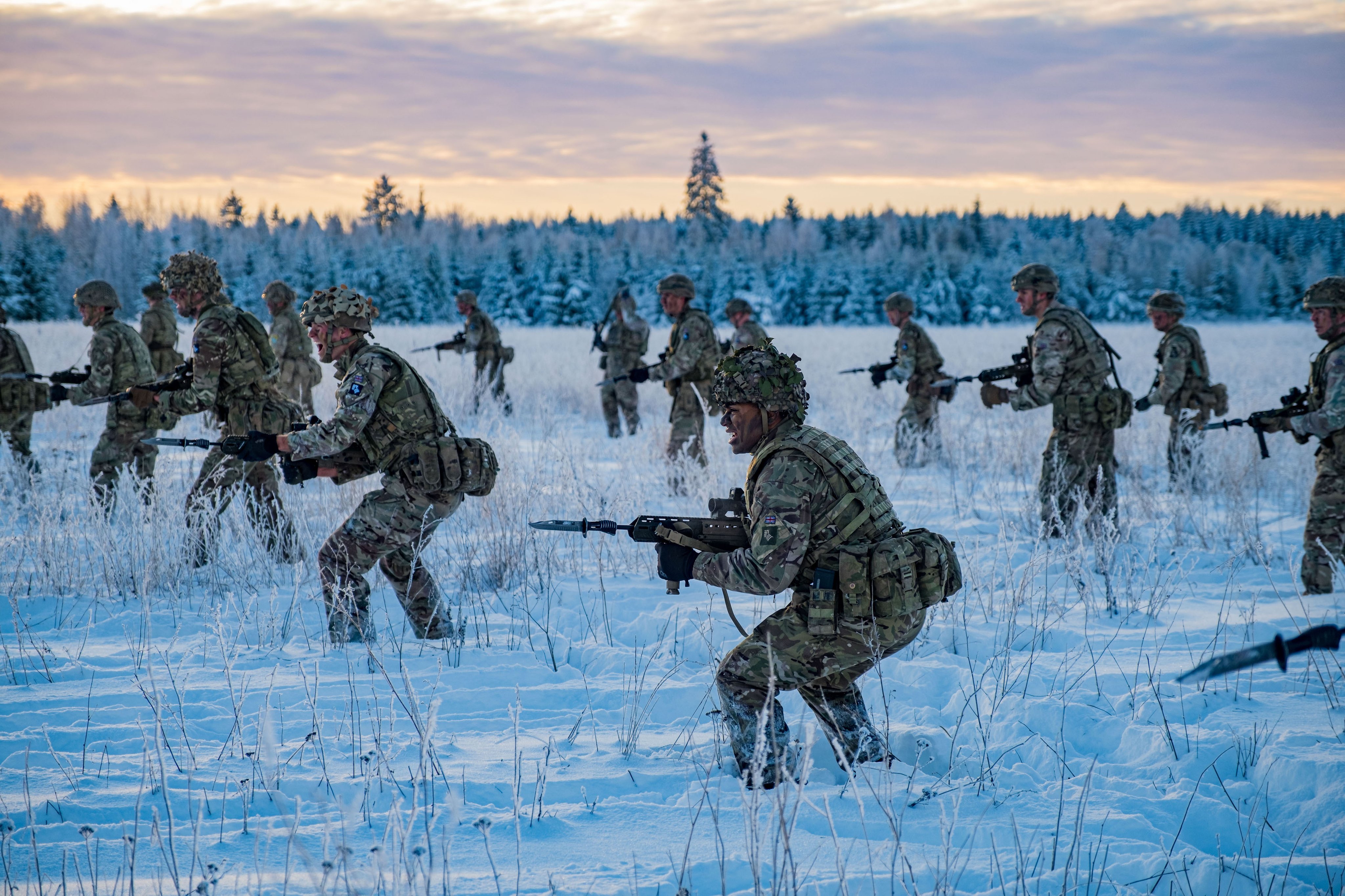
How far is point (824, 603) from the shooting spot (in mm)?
2887

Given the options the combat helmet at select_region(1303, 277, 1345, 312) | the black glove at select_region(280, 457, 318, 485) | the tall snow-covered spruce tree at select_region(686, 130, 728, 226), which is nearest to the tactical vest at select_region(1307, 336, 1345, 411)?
the combat helmet at select_region(1303, 277, 1345, 312)

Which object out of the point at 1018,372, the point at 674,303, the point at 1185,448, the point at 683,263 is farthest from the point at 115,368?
the point at 683,263

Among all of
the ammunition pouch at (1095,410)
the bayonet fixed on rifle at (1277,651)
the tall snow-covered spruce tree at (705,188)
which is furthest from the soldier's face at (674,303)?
the tall snow-covered spruce tree at (705,188)

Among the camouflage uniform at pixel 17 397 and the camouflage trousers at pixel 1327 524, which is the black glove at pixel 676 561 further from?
the camouflage uniform at pixel 17 397

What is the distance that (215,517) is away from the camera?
5.40 m

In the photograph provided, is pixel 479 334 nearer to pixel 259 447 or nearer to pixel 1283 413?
pixel 259 447

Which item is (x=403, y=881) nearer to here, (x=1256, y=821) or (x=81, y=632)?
(x=1256, y=821)

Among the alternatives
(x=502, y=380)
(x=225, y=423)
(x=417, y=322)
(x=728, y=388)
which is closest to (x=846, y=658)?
(x=728, y=388)

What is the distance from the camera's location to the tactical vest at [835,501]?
2906 mm

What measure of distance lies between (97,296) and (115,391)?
0.76 metres

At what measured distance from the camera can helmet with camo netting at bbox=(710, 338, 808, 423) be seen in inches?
118

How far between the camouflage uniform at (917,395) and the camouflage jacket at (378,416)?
640cm

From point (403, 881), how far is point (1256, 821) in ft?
8.39

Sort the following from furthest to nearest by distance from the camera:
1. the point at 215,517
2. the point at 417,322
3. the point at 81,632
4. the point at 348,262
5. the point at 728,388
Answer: the point at 348,262 < the point at 417,322 < the point at 215,517 < the point at 81,632 < the point at 728,388
